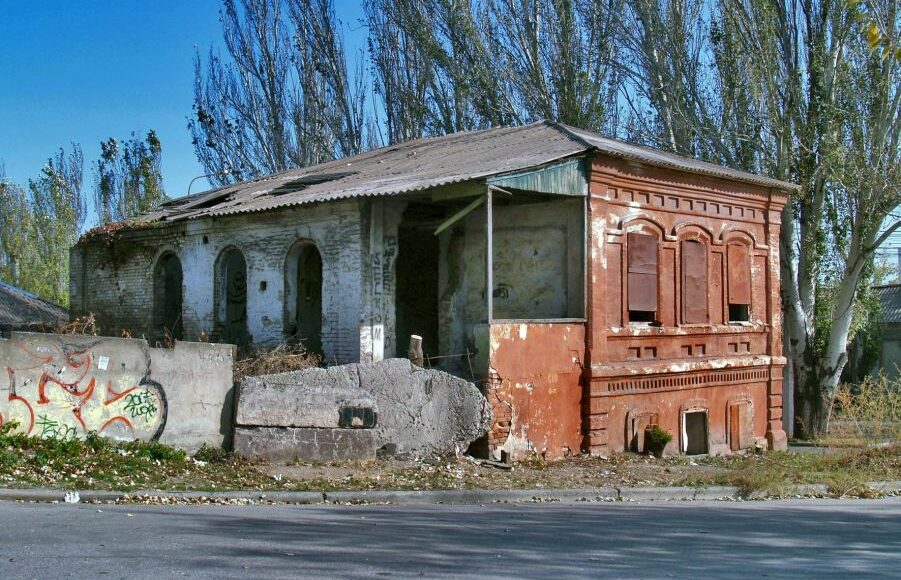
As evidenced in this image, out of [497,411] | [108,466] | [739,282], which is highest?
[739,282]

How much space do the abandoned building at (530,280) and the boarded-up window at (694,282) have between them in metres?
0.04

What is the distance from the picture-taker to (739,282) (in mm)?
18203

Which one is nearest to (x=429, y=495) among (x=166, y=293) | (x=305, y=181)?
(x=305, y=181)

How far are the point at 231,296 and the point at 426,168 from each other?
192 inches

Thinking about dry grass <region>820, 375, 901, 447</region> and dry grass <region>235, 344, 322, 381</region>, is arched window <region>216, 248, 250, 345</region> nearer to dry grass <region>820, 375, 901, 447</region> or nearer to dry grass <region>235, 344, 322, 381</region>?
dry grass <region>235, 344, 322, 381</region>

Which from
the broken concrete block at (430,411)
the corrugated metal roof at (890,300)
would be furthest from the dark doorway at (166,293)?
the corrugated metal roof at (890,300)

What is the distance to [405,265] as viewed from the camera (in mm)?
17016

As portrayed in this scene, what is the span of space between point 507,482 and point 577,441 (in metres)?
2.82

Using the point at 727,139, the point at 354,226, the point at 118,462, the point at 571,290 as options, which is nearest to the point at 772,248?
the point at 727,139

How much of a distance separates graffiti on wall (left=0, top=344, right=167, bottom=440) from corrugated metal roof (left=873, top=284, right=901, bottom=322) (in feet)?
106

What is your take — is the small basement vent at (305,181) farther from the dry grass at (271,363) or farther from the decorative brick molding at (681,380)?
the decorative brick molding at (681,380)

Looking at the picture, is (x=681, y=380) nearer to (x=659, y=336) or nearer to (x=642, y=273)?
(x=659, y=336)

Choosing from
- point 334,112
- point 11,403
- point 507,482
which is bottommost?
point 507,482

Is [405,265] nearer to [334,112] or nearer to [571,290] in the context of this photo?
[571,290]
